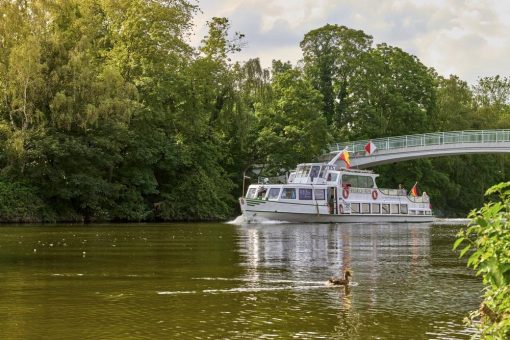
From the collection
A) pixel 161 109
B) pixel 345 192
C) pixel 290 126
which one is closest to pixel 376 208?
pixel 345 192

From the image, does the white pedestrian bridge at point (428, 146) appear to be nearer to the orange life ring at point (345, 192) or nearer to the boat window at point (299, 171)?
the orange life ring at point (345, 192)

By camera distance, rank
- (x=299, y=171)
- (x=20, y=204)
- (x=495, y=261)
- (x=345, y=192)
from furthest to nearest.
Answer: (x=345, y=192), (x=299, y=171), (x=20, y=204), (x=495, y=261)

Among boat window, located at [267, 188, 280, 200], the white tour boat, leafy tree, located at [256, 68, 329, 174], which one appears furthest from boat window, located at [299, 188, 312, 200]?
leafy tree, located at [256, 68, 329, 174]

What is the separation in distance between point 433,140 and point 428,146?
3.87ft

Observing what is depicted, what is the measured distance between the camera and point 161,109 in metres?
52.8

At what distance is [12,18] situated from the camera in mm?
45938

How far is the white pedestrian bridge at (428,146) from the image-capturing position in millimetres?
59750

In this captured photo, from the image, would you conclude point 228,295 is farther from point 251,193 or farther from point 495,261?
point 251,193

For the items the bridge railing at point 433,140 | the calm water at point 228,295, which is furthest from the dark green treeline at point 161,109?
the calm water at point 228,295

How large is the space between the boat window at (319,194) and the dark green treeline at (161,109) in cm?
816

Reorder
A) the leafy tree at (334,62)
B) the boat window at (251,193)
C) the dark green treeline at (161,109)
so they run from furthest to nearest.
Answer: the leafy tree at (334,62), the boat window at (251,193), the dark green treeline at (161,109)

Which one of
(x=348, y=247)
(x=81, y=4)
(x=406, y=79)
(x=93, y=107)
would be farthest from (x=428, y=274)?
(x=406, y=79)

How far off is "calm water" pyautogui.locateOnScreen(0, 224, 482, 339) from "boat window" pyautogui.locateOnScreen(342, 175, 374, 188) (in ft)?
103

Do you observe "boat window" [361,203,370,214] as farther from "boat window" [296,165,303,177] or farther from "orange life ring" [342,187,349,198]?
"boat window" [296,165,303,177]
